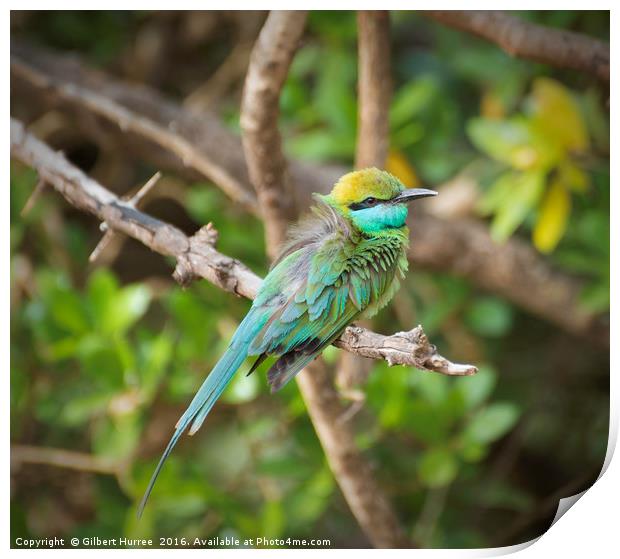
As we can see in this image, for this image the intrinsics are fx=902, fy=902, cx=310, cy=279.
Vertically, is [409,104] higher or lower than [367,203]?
higher

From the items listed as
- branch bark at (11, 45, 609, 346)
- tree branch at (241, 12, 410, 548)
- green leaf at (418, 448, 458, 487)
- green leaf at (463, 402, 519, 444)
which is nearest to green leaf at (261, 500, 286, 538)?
tree branch at (241, 12, 410, 548)

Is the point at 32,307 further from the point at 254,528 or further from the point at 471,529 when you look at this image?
the point at 471,529

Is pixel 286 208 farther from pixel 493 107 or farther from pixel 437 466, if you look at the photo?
pixel 493 107

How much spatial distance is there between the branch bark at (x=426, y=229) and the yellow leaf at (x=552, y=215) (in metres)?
0.29

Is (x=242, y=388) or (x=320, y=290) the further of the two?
(x=242, y=388)

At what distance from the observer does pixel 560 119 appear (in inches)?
78.5

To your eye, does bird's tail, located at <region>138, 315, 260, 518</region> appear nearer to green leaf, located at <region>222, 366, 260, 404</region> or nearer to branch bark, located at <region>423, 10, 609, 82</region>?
green leaf, located at <region>222, 366, 260, 404</region>

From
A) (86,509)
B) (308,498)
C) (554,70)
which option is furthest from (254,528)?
(554,70)

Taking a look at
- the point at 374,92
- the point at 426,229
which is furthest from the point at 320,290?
the point at 426,229

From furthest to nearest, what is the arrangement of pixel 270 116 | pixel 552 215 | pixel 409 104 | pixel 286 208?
pixel 409 104, pixel 552 215, pixel 286 208, pixel 270 116

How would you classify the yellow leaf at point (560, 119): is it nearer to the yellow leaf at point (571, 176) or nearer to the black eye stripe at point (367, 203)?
the yellow leaf at point (571, 176)

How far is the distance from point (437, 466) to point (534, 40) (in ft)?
2.93

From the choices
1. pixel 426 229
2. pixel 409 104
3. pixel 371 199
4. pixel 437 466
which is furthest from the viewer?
pixel 426 229

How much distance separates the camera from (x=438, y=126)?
7.51 feet
